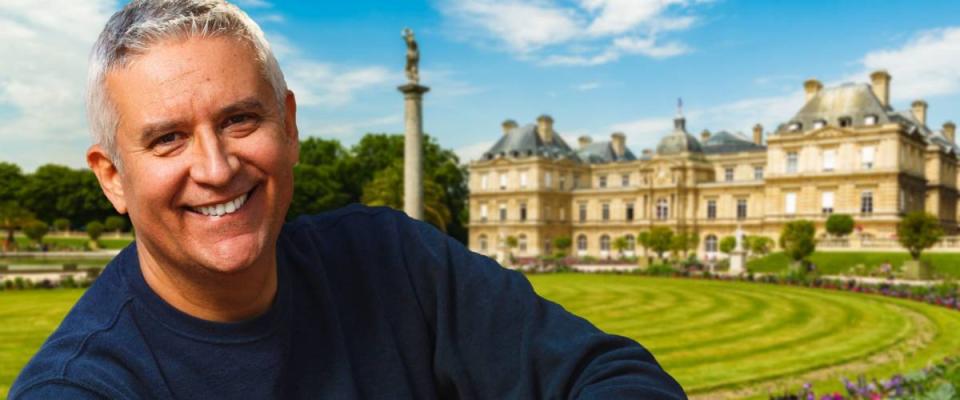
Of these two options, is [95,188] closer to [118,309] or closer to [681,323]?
[681,323]

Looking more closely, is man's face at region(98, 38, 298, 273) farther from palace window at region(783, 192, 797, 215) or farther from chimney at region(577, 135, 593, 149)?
chimney at region(577, 135, 593, 149)

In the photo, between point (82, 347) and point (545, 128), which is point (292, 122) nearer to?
point (82, 347)

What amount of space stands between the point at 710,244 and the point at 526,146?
54.7ft

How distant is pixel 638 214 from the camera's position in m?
53.5

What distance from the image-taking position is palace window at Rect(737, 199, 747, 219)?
48750 mm

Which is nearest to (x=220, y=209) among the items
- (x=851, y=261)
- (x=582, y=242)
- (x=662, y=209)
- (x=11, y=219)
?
(x=851, y=261)

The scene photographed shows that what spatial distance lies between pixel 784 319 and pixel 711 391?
24.2 feet

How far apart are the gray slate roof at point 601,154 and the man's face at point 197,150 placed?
201 feet

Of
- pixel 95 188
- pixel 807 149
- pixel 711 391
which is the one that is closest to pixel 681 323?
pixel 711 391

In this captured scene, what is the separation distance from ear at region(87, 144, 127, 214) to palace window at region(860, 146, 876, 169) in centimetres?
4751

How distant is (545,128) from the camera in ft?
195

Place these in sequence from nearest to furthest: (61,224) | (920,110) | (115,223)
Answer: (115,223)
(61,224)
(920,110)

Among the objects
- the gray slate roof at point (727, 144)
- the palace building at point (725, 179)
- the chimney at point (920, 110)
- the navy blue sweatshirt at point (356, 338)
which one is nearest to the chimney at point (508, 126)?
the palace building at point (725, 179)

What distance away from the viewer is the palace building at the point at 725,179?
139 feet
